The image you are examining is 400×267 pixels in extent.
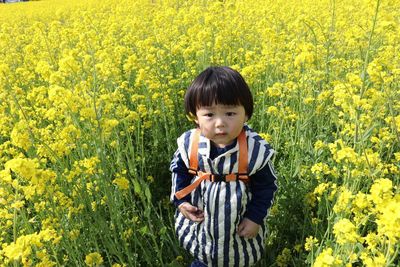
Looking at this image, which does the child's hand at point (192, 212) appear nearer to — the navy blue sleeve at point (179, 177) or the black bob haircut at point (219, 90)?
the navy blue sleeve at point (179, 177)

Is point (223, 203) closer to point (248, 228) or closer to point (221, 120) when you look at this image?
point (248, 228)

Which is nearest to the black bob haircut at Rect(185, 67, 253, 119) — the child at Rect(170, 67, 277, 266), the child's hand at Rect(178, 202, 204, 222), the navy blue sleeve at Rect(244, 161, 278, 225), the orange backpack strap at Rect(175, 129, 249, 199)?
the child at Rect(170, 67, 277, 266)

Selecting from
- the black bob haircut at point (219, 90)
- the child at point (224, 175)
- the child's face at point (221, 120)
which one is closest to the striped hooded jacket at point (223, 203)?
the child at point (224, 175)

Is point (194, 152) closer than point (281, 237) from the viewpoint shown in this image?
Yes

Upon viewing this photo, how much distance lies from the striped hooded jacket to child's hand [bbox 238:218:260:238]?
0.08 feet

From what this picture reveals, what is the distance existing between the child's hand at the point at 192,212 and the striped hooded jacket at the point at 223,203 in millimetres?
32

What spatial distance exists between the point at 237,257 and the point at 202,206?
11.7 inches

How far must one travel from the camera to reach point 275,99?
334 cm

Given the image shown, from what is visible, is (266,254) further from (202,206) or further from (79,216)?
(79,216)

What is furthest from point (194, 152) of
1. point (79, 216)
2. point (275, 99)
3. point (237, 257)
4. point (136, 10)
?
point (136, 10)

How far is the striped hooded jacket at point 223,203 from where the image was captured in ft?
5.79

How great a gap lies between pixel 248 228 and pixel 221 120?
0.54m

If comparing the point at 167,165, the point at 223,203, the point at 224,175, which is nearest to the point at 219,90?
the point at 224,175

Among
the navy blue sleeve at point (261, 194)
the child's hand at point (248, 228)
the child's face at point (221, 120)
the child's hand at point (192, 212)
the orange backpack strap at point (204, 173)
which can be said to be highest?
the child's face at point (221, 120)
